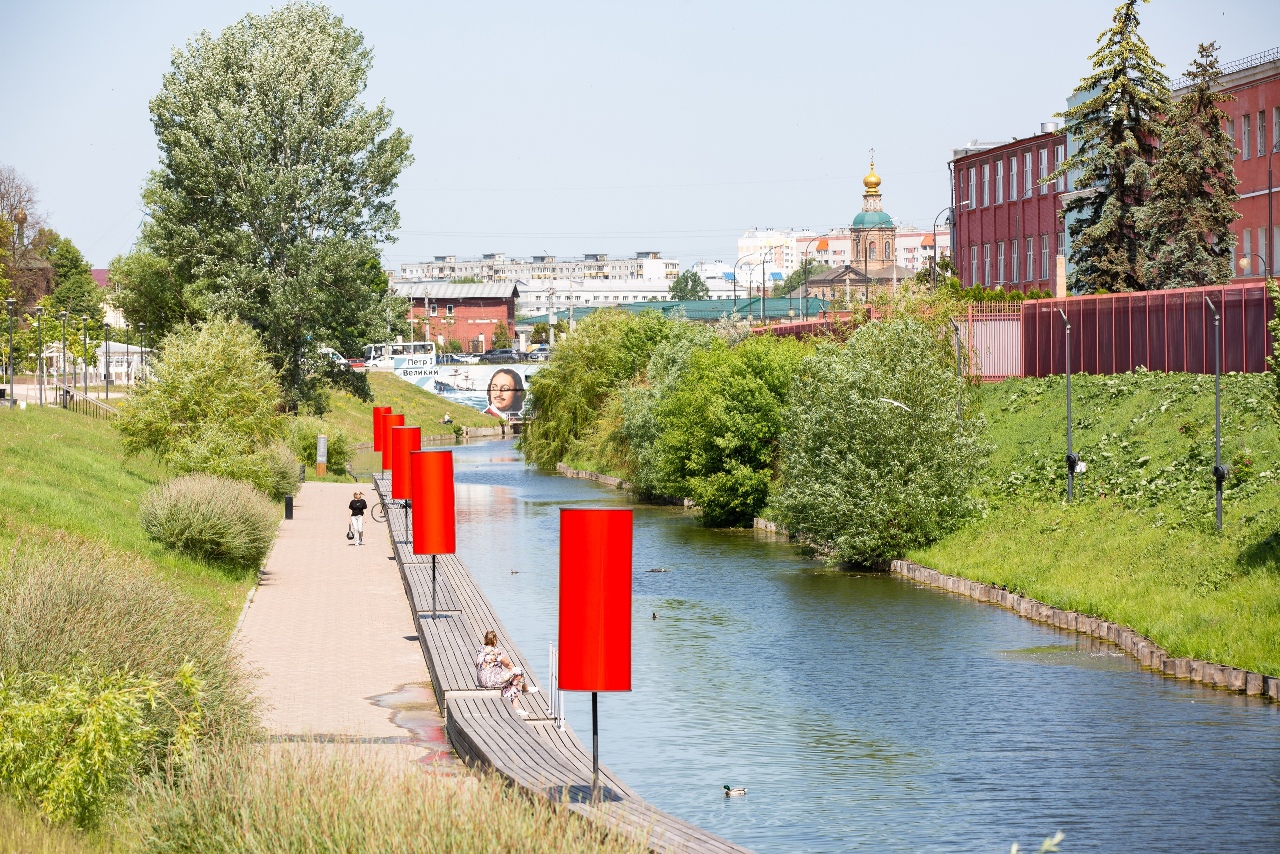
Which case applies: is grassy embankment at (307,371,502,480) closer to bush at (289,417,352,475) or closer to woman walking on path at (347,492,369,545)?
bush at (289,417,352,475)

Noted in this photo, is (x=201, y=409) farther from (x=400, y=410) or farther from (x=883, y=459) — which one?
(x=400, y=410)

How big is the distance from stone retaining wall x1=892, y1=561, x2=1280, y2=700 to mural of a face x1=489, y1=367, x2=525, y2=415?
91582mm

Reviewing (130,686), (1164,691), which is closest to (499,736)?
(130,686)

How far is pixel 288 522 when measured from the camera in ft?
161

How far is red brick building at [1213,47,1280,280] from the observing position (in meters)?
56.8

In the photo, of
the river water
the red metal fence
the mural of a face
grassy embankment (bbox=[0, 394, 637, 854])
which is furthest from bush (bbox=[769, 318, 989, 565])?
the mural of a face

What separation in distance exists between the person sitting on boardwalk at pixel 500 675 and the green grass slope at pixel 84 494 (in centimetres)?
547

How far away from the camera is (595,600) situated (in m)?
14.6

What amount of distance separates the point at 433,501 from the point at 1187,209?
33949 mm

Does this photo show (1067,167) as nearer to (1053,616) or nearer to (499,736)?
(1053,616)

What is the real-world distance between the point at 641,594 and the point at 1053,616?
403 inches

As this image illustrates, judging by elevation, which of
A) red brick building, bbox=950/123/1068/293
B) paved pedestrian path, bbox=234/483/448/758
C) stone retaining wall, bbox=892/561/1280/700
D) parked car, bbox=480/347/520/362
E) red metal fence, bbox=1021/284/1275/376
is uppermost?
red brick building, bbox=950/123/1068/293

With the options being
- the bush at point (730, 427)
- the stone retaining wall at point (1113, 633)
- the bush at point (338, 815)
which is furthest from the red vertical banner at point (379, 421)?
the bush at point (338, 815)

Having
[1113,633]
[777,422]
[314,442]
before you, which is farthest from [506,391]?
[1113,633]
